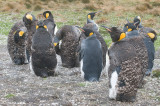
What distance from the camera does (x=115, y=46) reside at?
5.67 m

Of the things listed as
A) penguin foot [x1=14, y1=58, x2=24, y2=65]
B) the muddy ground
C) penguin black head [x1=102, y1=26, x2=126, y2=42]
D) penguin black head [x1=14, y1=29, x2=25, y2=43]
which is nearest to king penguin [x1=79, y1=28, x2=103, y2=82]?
the muddy ground

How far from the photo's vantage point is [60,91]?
6227mm

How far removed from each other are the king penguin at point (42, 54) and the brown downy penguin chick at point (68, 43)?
1185 mm

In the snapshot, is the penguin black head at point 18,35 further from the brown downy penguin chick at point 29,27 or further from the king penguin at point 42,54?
the king penguin at point 42,54

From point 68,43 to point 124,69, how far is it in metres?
3.65

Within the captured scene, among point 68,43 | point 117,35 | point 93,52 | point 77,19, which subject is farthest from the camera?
point 77,19

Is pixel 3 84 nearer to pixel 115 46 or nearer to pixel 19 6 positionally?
pixel 115 46

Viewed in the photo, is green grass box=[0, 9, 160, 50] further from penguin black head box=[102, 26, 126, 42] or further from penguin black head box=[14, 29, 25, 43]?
penguin black head box=[102, 26, 126, 42]

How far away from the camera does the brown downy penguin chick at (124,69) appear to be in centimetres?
540

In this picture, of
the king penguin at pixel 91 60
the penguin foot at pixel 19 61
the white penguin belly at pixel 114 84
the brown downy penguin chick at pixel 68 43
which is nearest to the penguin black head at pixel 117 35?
the white penguin belly at pixel 114 84

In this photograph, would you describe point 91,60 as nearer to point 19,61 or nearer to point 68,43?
point 68,43

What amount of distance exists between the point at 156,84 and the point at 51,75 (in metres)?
2.77

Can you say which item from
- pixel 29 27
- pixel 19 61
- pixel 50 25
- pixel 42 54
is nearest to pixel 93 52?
pixel 42 54

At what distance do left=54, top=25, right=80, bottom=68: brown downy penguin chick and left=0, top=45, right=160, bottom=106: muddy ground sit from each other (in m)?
0.70
